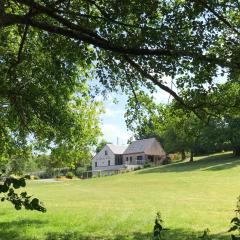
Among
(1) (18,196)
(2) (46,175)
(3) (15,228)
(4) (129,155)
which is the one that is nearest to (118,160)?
(4) (129,155)

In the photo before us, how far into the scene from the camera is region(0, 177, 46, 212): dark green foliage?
16.8ft

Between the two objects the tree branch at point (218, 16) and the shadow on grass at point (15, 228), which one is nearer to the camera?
the tree branch at point (218, 16)

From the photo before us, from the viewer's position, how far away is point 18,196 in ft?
18.6

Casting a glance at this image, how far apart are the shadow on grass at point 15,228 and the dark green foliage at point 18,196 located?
840 centimetres

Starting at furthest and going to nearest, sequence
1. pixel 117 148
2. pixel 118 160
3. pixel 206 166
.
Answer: pixel 117 148, pixel 118 160, pixel 206 166

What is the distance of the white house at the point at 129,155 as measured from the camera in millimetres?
105581

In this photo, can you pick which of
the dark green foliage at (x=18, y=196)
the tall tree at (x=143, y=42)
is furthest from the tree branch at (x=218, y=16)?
the dark green foliage at (x=18, y=196)

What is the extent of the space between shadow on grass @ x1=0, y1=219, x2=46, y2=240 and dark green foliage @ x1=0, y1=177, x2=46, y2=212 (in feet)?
27.6

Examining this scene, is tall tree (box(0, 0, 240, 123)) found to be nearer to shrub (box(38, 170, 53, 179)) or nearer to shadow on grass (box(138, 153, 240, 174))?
shadow on grass (box(138, 153, 240, 174))

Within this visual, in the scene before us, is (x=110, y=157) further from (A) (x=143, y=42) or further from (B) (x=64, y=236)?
(A) (x=143, y=42)

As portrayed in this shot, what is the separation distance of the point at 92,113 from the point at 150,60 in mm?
17321

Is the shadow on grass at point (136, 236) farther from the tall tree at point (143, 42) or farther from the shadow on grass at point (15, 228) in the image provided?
the tall tree at point (143, 42)

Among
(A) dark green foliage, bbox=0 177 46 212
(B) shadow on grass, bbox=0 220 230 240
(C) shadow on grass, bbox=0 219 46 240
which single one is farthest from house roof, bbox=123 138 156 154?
(A) dark green foliage, bbox=0 177 46 212

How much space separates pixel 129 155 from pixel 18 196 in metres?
106
